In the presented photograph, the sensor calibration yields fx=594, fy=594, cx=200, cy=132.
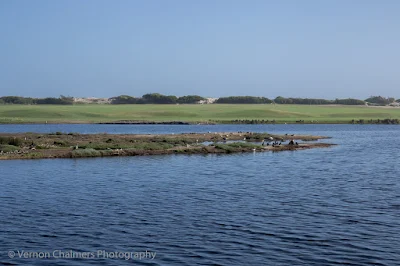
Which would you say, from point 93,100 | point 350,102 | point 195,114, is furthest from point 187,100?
point 350,102

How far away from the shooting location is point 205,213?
22297 millimetres

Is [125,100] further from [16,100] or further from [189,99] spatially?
[16,100]

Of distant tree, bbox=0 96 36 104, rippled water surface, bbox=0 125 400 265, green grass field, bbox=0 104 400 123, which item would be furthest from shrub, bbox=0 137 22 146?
distant tree, bbox=0 96 36 104

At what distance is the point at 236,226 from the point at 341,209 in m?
5.38

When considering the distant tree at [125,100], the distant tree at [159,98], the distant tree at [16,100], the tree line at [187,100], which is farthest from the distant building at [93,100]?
the distant tree at [159,98]

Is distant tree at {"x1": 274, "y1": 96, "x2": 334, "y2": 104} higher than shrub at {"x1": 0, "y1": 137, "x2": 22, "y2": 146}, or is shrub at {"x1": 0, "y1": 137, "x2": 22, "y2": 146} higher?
distant tree at {"x1": 274, "y1": 96, "x2": 334, "y2": 104}

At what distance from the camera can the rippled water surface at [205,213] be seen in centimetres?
1702

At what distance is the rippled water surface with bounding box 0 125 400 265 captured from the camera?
17016 millimetres

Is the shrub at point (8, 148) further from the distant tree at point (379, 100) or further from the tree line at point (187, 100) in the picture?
the distant tree at point (379, 100)

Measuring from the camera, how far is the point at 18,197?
25.6 meters

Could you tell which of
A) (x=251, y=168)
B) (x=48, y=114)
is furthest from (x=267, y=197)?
(x=48, y=114)

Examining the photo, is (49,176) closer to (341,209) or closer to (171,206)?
(171,206)

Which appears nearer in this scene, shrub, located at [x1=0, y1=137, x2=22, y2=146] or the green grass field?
shrub, located at [x1=0, y1=137, x2=22, y2=146]

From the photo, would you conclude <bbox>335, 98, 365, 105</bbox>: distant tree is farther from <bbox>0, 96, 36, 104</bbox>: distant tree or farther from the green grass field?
<bbox>0, 96, 36, 104</bbox>: distant tree
